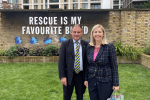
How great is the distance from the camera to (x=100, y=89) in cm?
239

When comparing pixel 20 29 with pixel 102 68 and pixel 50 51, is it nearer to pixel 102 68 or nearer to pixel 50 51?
pixel 50 51

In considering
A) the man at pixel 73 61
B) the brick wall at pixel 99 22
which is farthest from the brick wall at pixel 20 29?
the man at pixel 73 61

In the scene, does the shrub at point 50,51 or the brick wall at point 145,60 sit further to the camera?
the shrub at point 50,51

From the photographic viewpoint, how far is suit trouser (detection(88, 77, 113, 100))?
2.37m

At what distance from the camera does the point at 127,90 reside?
14.5ft

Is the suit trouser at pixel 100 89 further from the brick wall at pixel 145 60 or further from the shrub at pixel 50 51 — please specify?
the shrub at pixel 50 51

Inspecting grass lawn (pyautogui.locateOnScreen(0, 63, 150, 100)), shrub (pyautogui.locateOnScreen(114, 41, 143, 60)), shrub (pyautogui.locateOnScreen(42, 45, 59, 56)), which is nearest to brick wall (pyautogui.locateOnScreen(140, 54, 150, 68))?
shrub (pyautogui.locateOnScreen(114, 41, 143, 60))

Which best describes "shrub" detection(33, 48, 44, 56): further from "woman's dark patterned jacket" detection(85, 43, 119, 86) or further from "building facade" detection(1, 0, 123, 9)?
"building facade" detection(1, 0, 123, 9)

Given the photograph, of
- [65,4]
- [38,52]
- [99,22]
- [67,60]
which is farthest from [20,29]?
[65,4]

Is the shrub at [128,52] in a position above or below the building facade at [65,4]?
below

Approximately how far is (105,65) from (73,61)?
0.59 metres

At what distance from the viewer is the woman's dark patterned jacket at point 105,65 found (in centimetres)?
235

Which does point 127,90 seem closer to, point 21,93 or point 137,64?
point 21,93

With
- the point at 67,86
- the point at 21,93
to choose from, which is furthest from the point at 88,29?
the point at 67,86
